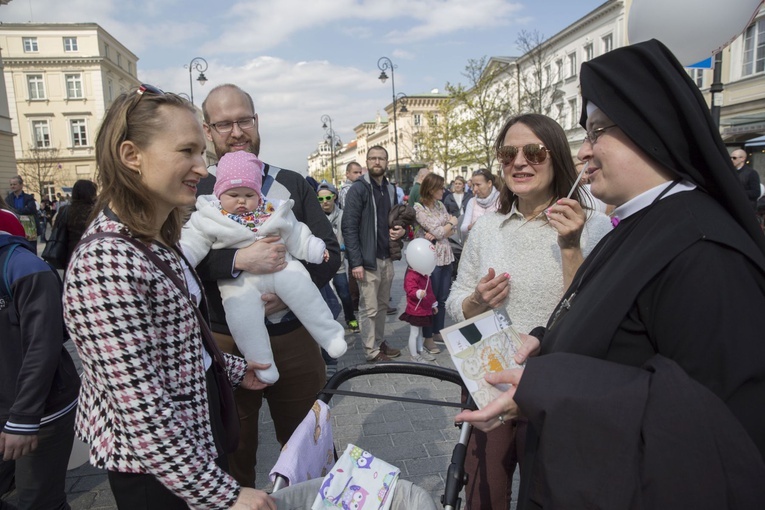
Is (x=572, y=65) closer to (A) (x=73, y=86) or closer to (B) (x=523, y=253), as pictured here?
(B) (x=523, y=253)

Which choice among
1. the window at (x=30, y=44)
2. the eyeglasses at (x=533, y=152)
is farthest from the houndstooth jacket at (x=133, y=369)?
the window at (x=30, y=44)

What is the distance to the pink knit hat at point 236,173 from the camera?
2.39 m

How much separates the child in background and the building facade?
5420cm

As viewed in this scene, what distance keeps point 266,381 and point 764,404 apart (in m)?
1.98

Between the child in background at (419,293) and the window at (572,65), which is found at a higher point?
the window at (572,65)

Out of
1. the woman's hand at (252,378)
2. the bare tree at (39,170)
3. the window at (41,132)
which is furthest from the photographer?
the window at (41,132)

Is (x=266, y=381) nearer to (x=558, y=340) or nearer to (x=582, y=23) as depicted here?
(x=558, y=340)

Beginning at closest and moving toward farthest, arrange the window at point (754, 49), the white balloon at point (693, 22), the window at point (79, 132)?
the white balloon at point (693, 22), the window at point (754, 49), the window at point (79, 132)

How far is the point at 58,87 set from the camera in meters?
51.2

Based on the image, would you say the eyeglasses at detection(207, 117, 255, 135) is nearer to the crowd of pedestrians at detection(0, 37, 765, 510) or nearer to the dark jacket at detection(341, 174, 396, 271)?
the crowd of pedestrians at detection(0, 37, 765, 510)

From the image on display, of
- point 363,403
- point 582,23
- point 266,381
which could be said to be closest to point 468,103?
point 582,23

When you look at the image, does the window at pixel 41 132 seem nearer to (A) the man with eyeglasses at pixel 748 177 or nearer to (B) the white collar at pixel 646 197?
(A) the man with eyeglasses at pixel 748 177

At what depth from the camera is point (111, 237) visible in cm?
133

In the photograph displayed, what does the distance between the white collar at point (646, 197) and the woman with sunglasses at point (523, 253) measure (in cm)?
66
